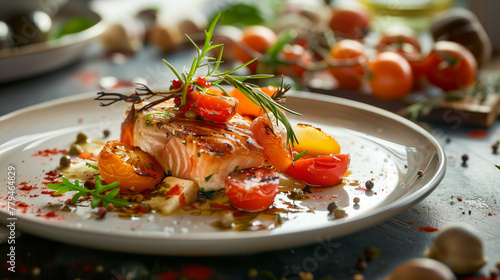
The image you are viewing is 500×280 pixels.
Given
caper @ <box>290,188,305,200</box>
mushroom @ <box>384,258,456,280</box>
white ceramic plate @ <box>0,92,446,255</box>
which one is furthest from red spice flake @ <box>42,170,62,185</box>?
mushroom @ <box>384,258,456,280</box>

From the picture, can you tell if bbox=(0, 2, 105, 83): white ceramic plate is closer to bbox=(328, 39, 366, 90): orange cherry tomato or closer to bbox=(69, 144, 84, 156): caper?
bbox=(69, 144, 84, 156): caper

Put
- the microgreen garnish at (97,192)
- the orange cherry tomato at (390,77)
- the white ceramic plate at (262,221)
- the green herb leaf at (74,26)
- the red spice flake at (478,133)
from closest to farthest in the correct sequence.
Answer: the white ceramic plate at (262,221)
the microgreen garnish at (97,192)
the red spice flake at (478,133)
the orange cherry tomato at (390,77)
the green herb leaf at (74,26)

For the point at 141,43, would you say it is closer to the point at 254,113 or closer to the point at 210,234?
the point at 254,113

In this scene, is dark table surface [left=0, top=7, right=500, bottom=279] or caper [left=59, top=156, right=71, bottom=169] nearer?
dark table surface [left=0, top=7, right=500, bottom=279]

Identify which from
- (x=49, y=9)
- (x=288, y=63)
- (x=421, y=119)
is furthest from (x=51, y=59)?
(x=421, y=119)

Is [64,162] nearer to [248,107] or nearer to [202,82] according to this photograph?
[202,82]

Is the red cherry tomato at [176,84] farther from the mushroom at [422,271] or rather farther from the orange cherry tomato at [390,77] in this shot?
the orange cherry tomato at [390,77]

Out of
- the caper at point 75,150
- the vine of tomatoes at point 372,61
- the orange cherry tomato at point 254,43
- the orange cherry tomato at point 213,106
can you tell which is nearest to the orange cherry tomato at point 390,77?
the vine of tomatoes at point 372,61
